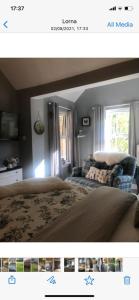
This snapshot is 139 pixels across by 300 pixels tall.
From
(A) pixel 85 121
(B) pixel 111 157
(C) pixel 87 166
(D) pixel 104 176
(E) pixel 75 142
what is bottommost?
(D) pixel 104 176

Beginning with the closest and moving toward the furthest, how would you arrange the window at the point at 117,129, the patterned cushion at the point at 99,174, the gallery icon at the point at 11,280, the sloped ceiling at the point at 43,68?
the gallery icon at the point at 11,280
the sloped ceiling at the point at 43,68
the patterned cushion at the point at 99,174
the window at the point at 117,129

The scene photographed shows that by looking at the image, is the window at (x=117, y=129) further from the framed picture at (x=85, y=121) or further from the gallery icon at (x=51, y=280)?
the gallery icon at (x=51, y=280)

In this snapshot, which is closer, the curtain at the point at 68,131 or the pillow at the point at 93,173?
the pillow at the point at 93,173

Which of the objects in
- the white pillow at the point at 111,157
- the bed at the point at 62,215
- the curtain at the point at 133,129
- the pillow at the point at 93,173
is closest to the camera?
the bed at the point at 62,215

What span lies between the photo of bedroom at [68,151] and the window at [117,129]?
0.07 feet

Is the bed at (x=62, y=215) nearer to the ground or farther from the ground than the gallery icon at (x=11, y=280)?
nearer to the ground

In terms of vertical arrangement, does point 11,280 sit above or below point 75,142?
below

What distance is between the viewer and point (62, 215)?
132 centimetres

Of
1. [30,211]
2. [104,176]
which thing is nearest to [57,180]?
[30,211]

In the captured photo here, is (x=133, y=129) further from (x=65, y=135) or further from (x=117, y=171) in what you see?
(x=65, y=135)

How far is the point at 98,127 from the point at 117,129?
1.41ft

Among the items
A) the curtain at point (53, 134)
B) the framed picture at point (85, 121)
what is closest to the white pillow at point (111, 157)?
the curtain at point (53, 134)

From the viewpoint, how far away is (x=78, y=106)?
4797mm

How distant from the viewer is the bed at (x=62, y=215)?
104cm
